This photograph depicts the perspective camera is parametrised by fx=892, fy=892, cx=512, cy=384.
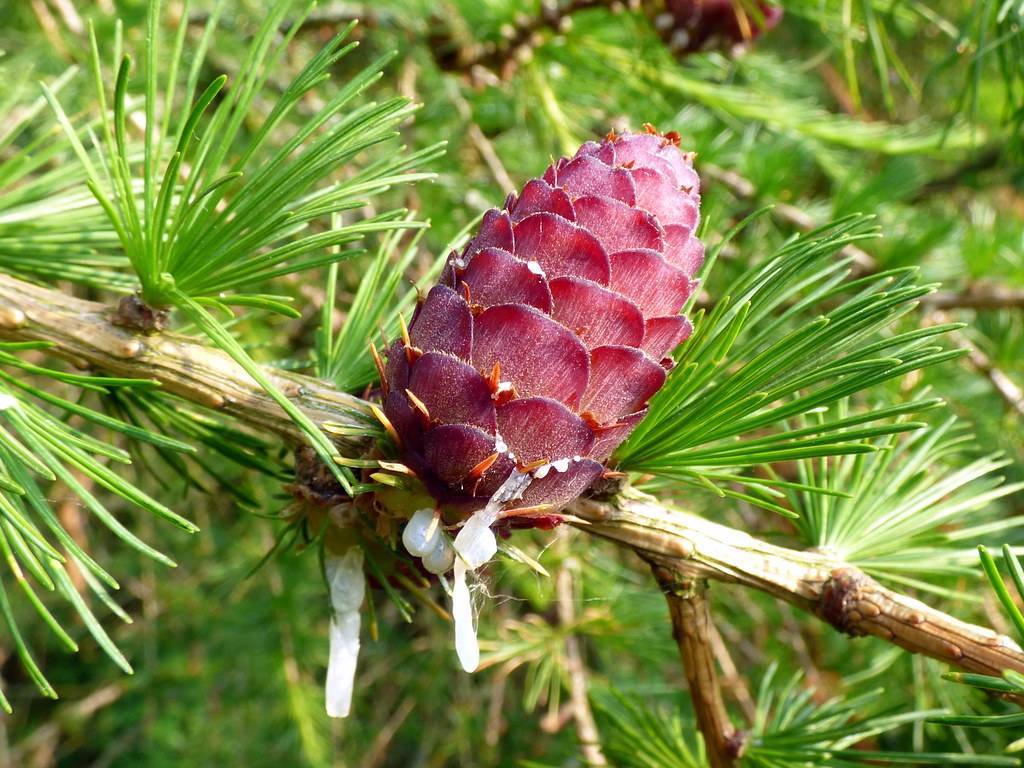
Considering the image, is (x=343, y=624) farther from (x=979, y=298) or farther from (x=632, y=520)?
(x=979, y=298)

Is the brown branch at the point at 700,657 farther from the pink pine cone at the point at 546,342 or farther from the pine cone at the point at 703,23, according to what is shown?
the pine cone at the point at 703,23

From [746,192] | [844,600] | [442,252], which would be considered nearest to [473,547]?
[844,600]

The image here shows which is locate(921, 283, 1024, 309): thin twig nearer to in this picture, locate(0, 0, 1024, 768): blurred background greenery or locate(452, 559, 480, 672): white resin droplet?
locate(0, 0, 1024, 768): blurred background greenery

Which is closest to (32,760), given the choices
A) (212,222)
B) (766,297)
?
(212,222)

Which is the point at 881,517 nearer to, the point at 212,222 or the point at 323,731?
the point at 212,222

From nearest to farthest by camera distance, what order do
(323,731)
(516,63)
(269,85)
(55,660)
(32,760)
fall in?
(516,63) → (269,85) → (323,731) → (32,760) → (55,660)

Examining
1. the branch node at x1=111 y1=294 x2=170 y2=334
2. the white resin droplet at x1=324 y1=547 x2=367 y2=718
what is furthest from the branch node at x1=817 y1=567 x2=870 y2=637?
the branch node at x1=111 y1=294 x2=170 y2=334

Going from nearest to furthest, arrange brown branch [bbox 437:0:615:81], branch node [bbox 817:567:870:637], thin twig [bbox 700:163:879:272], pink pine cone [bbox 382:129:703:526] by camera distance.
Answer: pink pine cone [bbox 382:129:703:526] → branch node [bbox 817:567:870:637] → brown branch [bbox 437:0:615:81] → thin twig [bbox 700:163:879:272]
